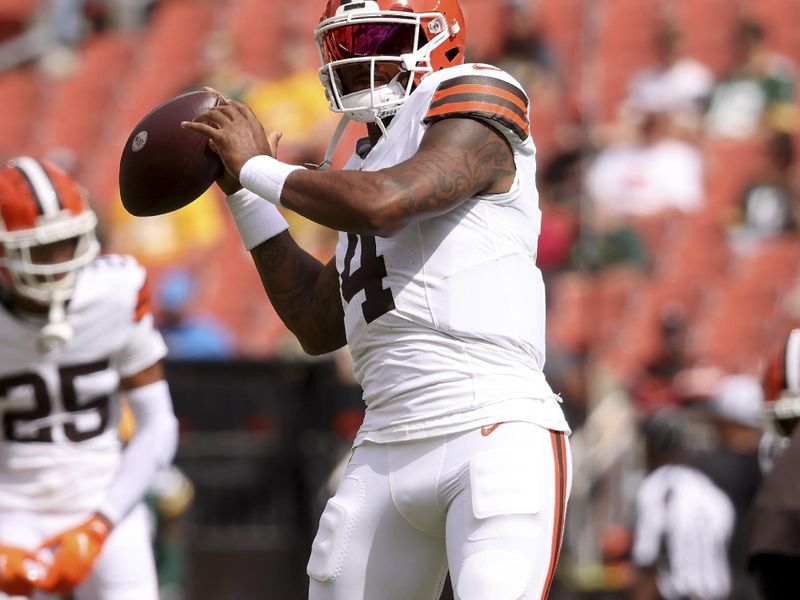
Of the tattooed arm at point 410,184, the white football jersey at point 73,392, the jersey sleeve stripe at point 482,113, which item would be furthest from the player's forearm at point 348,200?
the white football jersey at point 73,392

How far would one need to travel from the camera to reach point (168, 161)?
3.45 metres

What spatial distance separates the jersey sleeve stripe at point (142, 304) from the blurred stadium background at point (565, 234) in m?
2.94

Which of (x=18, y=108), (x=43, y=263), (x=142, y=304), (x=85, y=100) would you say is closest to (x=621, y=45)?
(x=85, y=100)

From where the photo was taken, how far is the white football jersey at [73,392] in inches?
181

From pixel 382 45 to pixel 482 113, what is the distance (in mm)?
385

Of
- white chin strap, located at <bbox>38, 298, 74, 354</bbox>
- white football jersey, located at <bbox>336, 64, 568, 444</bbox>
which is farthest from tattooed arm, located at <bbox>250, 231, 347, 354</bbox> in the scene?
white chin strap, located at <bbox>38, 298, 74, 354</bbox>

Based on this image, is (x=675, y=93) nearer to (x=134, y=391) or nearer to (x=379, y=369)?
(x=134, y=391)

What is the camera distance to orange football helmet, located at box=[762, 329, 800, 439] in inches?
163

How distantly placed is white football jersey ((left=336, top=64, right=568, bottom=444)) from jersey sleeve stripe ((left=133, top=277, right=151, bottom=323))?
158 cm

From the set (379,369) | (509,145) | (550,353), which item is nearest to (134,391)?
(379,369)

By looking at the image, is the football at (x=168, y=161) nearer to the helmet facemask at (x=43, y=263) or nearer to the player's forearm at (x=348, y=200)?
the player's forearm at (x=348, y=200)

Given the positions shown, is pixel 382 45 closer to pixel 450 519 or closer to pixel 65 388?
pixel 450 519

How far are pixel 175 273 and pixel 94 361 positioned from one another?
6.04m

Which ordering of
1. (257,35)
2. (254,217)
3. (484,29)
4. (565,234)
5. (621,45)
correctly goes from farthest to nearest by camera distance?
(257,35), (484,29), (621,45), (565,234), (254,217)
